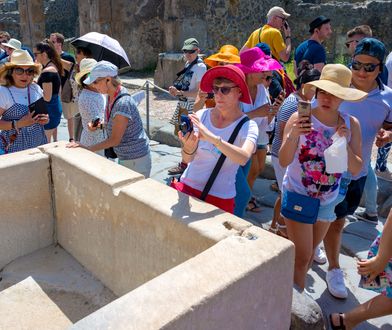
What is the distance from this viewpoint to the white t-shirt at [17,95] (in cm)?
386

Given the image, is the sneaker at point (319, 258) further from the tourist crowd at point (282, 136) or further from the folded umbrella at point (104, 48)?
the folded umbrella at point (104, 48)

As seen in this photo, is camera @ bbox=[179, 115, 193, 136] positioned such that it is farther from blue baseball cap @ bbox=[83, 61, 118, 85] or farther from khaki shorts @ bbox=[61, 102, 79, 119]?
khaki shorts @ bbox=[61, 102, 79, 119]

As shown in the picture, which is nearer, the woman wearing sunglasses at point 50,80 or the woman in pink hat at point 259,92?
the woman in pink hat at point 259,92

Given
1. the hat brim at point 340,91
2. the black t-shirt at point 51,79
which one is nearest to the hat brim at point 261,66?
the hat brim at point 340,91

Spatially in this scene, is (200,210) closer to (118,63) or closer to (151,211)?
(151,211)

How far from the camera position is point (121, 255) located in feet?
9.02

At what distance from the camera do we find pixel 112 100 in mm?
3385

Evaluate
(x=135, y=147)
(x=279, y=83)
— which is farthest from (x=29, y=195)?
(x=279, y=83)

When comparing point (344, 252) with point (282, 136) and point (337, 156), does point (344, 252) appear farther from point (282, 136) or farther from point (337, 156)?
point (337, 156)

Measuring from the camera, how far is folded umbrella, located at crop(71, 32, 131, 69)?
4.45m

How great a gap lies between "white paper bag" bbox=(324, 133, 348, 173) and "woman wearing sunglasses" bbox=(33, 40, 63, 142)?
10.7ft

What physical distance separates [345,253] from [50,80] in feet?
10.9

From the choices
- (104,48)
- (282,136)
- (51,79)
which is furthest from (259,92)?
(51,79)

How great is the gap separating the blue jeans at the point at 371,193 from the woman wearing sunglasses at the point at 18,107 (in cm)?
281
